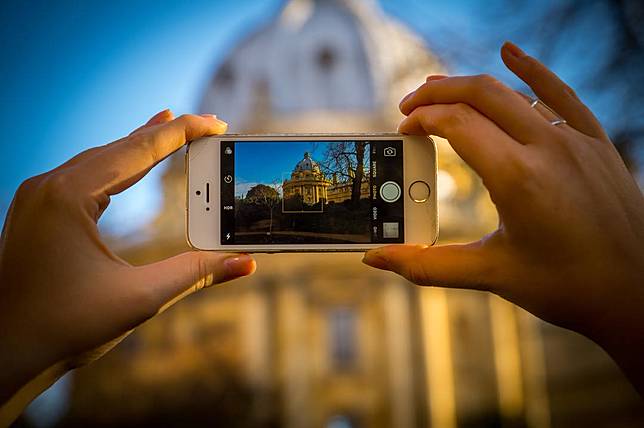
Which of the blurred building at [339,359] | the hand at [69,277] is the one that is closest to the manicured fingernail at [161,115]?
the hand at [69,277]

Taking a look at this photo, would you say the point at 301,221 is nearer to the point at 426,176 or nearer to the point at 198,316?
the point at 426,176

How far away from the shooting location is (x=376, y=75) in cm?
1855

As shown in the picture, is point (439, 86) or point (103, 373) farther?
point (103, 373)

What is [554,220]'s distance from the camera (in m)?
1.23

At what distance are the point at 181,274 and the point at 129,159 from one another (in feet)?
0.97

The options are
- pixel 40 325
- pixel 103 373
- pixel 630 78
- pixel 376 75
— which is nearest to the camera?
pixel 40 325

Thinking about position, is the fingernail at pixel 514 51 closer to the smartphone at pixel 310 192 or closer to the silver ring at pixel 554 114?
the silver ring at pixel 554 114

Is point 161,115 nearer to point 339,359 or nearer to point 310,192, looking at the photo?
point 310,192

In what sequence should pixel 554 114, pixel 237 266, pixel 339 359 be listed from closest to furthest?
pixel 554 114, pixel 237 266, pixel 339 359

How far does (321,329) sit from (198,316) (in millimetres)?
2562

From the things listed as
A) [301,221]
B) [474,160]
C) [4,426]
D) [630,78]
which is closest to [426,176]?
[301,221]

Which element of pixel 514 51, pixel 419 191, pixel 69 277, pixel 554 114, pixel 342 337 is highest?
pixel 514 51

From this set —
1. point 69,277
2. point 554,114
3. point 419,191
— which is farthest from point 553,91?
point 69,277

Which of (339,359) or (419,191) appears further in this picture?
(339,359)
